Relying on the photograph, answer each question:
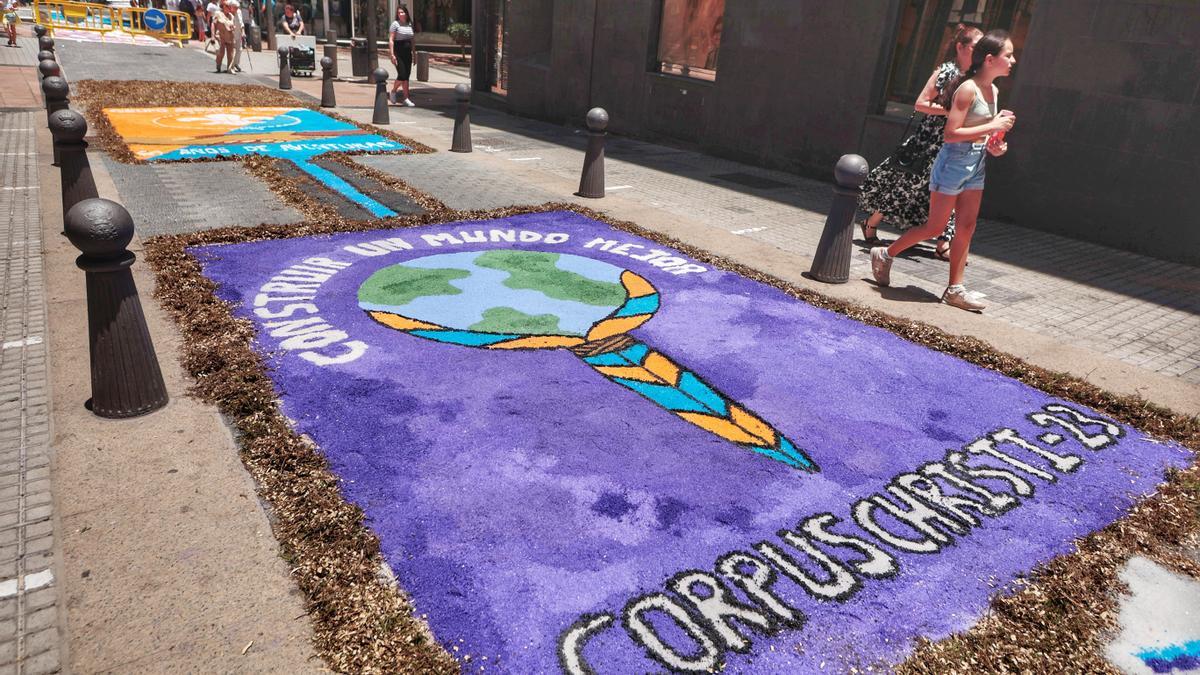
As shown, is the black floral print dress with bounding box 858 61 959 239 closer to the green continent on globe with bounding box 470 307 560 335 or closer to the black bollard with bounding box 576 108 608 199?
the black bollard with bounding box 576 108 608 199

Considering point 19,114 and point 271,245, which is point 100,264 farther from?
point 19,114

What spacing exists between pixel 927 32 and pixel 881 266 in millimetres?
5500

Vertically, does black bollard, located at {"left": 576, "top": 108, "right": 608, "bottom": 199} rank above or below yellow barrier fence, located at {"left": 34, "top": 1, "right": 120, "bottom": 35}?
below

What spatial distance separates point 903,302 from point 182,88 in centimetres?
1614

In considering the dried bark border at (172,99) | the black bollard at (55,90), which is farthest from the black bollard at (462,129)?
the black bollard at (55,90)

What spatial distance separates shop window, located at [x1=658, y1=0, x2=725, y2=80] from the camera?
42.2ft

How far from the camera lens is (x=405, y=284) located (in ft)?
18.7

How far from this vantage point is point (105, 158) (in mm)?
9352

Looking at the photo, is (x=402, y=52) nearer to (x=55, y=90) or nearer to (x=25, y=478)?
(x=55, y=90)

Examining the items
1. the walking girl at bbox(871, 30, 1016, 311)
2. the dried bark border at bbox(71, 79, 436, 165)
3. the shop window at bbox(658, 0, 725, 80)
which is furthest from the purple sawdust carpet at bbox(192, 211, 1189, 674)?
the shop window at bbox(658, 0, 725, 80)

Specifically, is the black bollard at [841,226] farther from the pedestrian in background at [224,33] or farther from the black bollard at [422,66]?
the pedestrian in background at [224,33]

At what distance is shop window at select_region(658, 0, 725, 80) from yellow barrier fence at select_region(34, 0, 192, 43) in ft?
77.3

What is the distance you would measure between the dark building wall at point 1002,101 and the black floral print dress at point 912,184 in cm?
201

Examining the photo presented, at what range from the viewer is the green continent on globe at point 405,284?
5395mm
